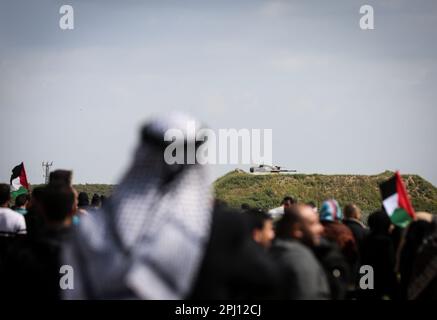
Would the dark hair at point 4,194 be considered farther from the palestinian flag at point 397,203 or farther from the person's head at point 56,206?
the palestinian flag at point 397,203

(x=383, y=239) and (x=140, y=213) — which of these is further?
(x=383, y=239)

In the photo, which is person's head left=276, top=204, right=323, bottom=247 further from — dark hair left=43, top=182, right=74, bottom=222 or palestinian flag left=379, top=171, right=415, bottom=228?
palestinian flag left=379, top=171, right=415, bottom=228

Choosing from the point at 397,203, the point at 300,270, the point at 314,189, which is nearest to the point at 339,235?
the point at 397,203

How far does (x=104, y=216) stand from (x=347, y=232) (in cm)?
654

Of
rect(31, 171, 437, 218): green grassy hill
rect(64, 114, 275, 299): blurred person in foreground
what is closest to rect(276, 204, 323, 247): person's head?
rect(64, 114, 275, 299): blurred person in foreground

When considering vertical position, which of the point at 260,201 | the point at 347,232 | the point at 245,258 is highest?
the point at 245,258

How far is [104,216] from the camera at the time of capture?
12.4 feet

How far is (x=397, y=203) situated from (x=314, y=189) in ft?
191

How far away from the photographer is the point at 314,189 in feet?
227

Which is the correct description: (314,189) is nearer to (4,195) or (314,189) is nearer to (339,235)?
(4,195)

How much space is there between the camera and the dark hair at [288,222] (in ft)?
23.5

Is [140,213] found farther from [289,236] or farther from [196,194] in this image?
[289,236]
